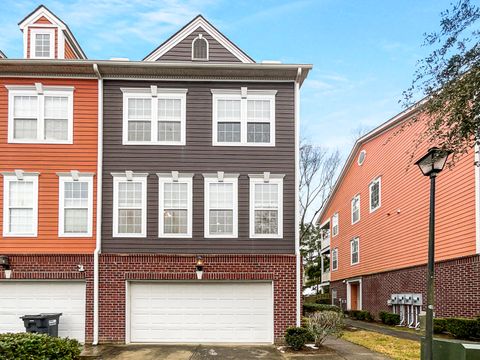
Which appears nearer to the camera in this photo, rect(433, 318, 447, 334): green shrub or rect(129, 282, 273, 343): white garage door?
rect(129, 282, 273, 343): white garage door

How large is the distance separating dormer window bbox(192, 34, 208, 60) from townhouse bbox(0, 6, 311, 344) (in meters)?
0.62

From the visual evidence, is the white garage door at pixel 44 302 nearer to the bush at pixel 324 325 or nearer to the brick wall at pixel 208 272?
the brick wall at pixel 208 272

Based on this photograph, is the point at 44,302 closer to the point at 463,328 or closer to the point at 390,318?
the point at 463,328

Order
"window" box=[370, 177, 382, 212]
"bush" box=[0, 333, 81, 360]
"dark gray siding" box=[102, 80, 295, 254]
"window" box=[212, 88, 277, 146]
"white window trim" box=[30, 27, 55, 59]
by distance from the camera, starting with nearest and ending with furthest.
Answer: "bush" box=[0, 333, 81, 360]
"dark gray siding" box=[102, 80, 295, 254]
"window" box=[212, 88, 277, 146]
"white window trim" box=[30, 27, 55, 59]
"window" box=[370, 177, 382, 212]

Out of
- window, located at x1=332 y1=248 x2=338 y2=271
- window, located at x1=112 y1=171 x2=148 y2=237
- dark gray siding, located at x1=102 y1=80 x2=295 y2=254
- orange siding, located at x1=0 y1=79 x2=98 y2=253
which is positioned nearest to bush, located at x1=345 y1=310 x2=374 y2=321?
window, located at x1=332 y1=248 x2=338 y2=271

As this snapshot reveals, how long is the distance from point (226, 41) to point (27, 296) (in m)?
9.91

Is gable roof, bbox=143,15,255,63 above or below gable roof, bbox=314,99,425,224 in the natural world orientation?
above

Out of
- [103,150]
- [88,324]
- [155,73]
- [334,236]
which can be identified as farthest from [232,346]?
[334,236]

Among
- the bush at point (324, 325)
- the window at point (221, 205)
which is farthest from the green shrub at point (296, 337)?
the window at point (221, 205)

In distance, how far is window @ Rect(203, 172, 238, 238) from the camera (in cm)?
1538

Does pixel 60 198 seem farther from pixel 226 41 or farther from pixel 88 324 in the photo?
pixel 226 41

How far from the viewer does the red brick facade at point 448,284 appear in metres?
16.3

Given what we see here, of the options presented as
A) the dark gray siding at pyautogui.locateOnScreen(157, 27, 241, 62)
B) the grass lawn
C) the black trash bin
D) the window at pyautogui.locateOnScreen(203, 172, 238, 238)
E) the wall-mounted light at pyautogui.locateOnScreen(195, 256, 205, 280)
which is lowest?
the grass lawn

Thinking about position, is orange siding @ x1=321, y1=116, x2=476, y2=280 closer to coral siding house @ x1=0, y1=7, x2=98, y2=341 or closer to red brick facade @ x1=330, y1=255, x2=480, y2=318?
red brick facade @ x1=330, y1=255, x2=480, y2=318
